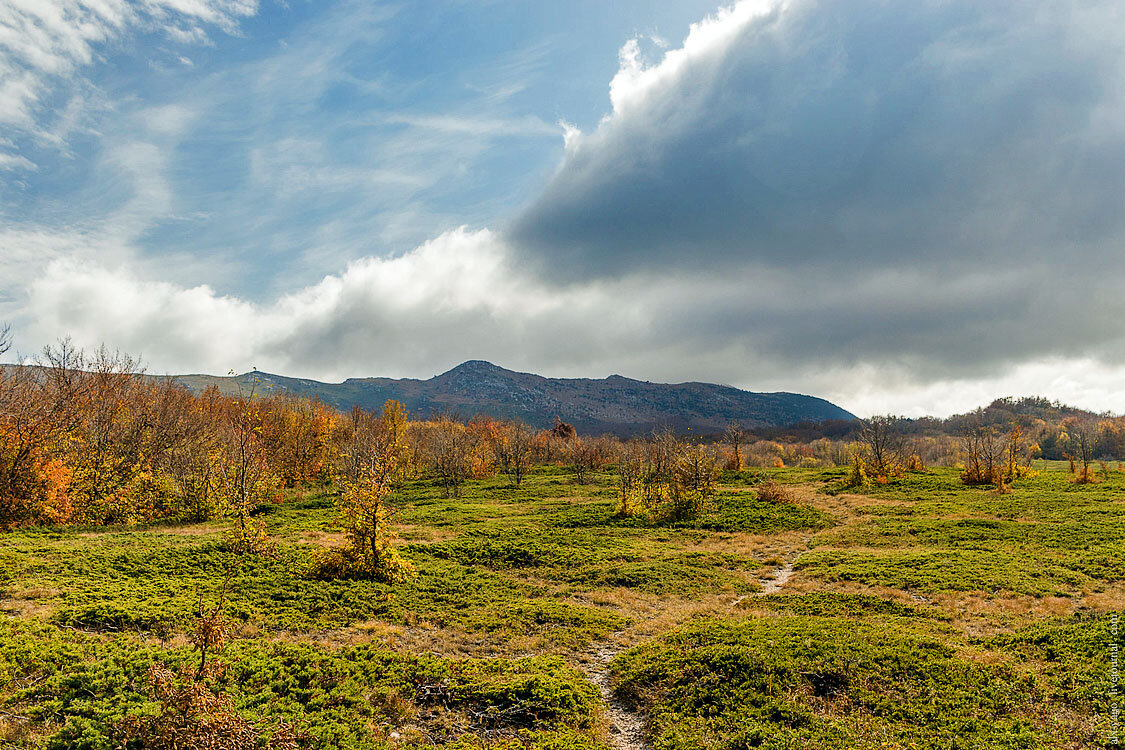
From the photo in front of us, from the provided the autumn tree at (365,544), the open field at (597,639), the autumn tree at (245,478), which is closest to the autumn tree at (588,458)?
the autumn tree at (245,478)

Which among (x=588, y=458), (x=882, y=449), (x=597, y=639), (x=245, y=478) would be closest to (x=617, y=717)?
(x=597, y=639)

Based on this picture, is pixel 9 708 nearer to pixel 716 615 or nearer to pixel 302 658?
pixel 302 658

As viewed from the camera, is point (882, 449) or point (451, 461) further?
point (451, 461)

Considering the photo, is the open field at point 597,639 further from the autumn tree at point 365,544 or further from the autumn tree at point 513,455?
the autumn tree at point 513,455

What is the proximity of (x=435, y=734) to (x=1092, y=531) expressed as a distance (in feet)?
105

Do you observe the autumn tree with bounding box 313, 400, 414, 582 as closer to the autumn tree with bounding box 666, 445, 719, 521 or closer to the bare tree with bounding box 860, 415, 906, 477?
the autumn tree with bounding box 666, 445, 719, 521

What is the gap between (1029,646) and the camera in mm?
12805

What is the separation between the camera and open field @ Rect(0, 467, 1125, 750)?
384 inches

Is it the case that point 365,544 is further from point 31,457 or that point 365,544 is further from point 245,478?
point 31,457

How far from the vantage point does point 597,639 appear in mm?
15398

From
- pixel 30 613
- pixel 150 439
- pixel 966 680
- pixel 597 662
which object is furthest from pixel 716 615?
pixel 150 439

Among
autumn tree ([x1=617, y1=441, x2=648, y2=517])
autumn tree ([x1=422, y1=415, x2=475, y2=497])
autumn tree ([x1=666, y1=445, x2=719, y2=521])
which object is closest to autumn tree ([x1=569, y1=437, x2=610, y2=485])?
autumn tree ([x1=422, y1=415, x2=475, y2=497])

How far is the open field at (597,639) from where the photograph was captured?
975 centimetres

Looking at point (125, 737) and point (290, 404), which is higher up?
point (290, 404)
